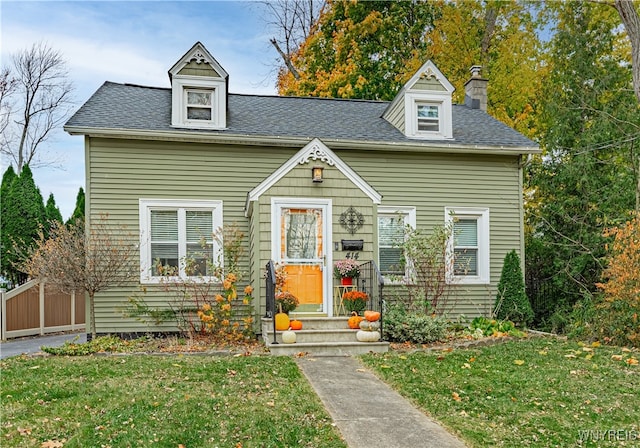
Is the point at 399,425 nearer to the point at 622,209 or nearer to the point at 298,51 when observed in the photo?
the point at 622,209

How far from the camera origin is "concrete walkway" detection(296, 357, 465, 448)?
4.96 metres

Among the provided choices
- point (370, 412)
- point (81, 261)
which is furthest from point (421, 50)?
point (370, 412)

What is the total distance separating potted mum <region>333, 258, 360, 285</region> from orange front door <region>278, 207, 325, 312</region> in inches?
12.3

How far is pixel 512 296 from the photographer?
11938mm

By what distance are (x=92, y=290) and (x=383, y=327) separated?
5097 millimetres

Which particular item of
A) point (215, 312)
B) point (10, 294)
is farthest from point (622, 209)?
point (10, 294)

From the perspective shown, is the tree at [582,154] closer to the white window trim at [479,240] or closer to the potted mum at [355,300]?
the white window trim at [479,240]

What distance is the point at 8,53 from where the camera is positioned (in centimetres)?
2517

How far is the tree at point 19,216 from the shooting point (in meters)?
16.5

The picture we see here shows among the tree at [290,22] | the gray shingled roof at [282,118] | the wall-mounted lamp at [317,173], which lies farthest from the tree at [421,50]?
the wall-mounted lamp at [317,173]

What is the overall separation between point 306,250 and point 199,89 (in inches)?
168

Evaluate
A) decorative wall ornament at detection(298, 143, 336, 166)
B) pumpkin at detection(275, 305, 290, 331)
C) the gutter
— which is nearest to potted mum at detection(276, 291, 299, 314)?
pumpkin at detection(275, 305, 290, 331)

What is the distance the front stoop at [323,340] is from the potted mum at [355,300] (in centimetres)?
36

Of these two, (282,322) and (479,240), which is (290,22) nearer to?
(479,240)
